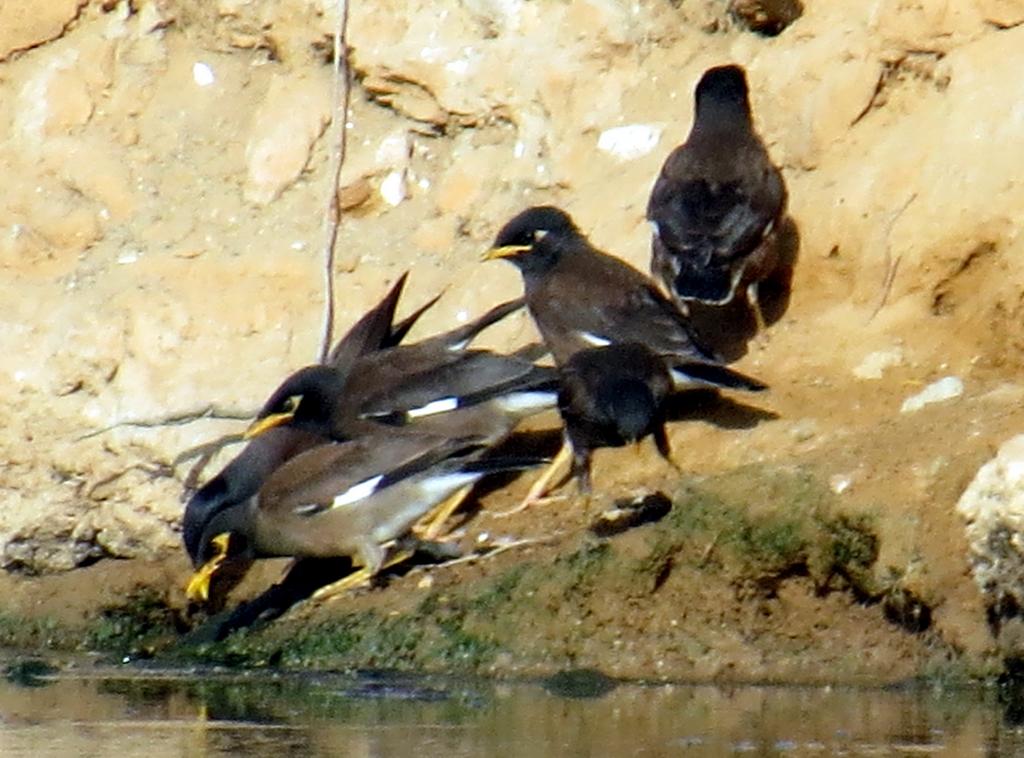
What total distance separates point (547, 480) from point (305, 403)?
1.15 metres

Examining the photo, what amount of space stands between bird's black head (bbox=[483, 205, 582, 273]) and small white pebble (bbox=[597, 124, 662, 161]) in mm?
901

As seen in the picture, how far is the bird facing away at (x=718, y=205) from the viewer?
11328 mm

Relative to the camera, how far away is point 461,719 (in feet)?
30.4

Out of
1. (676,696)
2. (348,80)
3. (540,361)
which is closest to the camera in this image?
(676,696)

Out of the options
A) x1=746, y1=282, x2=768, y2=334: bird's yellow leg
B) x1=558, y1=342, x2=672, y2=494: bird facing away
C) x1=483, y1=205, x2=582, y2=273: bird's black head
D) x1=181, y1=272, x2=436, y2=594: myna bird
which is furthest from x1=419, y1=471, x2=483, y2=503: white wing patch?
x1=746, y1=282, x2=768, y2=334: bird's yellow leg

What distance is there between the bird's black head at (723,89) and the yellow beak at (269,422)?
2420 millimetres

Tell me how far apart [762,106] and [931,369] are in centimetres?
199

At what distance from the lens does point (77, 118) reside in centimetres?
1335

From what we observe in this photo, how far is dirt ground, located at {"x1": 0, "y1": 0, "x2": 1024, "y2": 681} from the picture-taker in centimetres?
1006

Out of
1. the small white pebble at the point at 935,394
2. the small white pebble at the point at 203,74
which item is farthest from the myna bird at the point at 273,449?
the small white pebble at the point at 935,394

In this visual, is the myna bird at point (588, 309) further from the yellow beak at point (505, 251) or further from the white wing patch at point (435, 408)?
the white wing patch at point (435, 408)

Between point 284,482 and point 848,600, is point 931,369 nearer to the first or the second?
point 848,600

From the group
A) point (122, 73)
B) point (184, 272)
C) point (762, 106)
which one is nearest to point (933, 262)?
point (762, 106)

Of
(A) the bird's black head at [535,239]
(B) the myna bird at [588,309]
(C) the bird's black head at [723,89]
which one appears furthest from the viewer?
(C) the bird's black head at [723,89]
